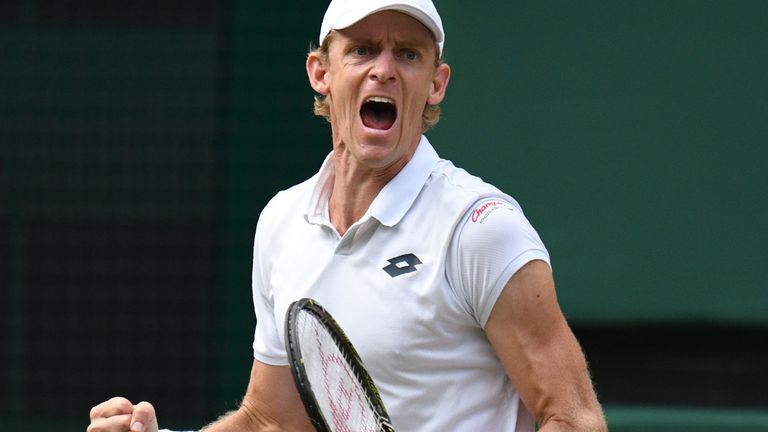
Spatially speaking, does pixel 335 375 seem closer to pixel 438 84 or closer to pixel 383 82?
pixel 383 82

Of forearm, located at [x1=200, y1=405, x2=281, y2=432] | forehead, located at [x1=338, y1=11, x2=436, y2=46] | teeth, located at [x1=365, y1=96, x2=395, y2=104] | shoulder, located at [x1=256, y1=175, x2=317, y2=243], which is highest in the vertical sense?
forehead, located at [x1=338, y1=11, x2=436, y2=46]

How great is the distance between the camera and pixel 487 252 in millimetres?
2615

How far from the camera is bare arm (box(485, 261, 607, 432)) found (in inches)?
102

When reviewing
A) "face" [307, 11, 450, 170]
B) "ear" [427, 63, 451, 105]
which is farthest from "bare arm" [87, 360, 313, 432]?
"ear" [427, 63, 451, 105]

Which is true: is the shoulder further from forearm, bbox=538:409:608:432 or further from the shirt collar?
forearm, bbox=538:409:608:432

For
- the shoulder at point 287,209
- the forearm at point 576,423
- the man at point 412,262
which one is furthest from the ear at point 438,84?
the forearm at point 576,423

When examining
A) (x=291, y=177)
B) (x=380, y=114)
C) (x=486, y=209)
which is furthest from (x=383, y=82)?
(x=291, y=177)

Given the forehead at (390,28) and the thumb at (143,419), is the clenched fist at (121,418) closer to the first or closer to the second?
the thumb at (143,419)

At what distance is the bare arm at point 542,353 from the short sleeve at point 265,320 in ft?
2.03

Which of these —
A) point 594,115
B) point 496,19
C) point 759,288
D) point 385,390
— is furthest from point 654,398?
point 385,390

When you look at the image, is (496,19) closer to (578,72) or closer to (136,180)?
(578,72)

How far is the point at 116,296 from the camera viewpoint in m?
5.60

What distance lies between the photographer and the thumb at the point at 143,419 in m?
2.70

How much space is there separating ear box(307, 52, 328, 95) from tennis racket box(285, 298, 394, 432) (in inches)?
22.8
